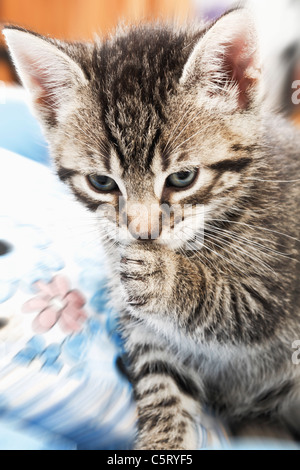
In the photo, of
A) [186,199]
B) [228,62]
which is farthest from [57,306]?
[228,62]

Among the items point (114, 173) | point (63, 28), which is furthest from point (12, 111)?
point (114, 173)

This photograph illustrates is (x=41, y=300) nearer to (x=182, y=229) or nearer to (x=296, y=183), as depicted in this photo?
(x=182, y=229)

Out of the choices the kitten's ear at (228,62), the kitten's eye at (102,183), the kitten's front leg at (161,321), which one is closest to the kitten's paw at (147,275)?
the kitten's front leg at (161,321)

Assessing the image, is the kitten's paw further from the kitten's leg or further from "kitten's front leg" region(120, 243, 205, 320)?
the kitten's leg

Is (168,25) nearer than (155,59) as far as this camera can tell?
No

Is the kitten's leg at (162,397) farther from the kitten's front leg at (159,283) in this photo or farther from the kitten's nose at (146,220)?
the kitten's nose at (146,220)
